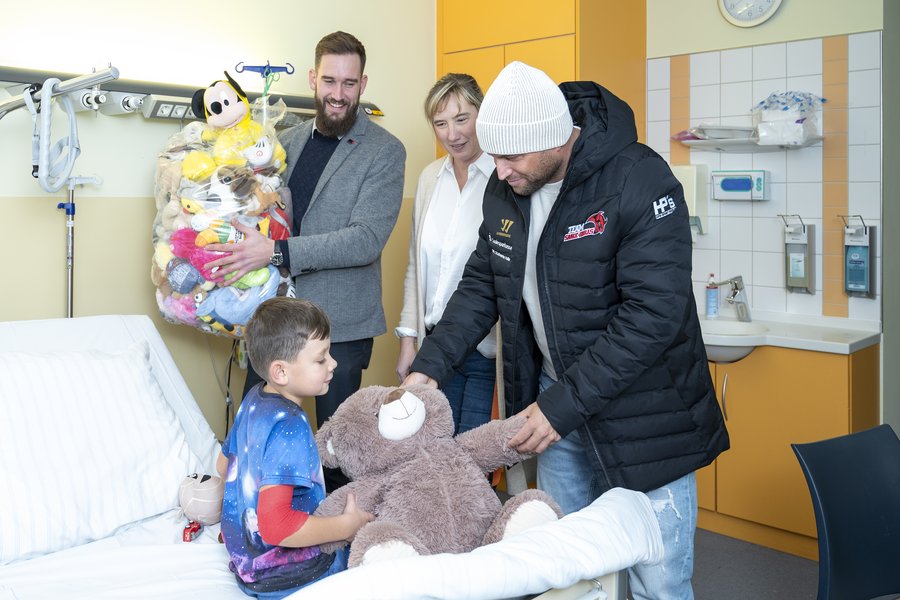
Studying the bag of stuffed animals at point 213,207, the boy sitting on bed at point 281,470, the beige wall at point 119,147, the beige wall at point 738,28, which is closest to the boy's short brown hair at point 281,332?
the boy sitting on bed at point 281,470

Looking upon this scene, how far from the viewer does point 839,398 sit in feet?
9.85

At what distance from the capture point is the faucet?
3441 mm

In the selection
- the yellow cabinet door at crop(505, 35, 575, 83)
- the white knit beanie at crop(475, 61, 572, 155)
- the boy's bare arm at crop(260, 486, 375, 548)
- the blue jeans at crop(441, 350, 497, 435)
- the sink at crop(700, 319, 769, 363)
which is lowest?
the boy's bare arm at crop(260, 486, 375, 548)

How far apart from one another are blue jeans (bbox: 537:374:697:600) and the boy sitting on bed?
598mm

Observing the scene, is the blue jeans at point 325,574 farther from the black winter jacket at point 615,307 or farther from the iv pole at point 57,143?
the iv pole at point 57,143

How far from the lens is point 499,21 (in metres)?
3.47

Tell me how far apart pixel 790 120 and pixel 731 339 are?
83 cm

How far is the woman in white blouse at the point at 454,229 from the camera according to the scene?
101 inches

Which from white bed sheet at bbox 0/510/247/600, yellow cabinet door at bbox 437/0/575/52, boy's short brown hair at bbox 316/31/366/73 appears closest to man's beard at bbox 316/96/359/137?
boy's short brown hair at bbox 316/31/366/73

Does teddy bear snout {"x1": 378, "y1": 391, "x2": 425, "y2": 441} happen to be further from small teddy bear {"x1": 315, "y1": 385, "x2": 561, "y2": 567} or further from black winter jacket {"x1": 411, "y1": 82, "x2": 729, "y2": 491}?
black winter jacket {"x1": 411, "y1": 82, "x2": 729, "y2": 491}

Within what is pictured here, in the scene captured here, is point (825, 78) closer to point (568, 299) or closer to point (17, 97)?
point (568, 299)

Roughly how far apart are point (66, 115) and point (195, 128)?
1.21 feet

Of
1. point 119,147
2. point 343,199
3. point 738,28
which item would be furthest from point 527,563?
point 738,28

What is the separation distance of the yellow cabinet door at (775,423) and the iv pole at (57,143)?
2.24 metres
